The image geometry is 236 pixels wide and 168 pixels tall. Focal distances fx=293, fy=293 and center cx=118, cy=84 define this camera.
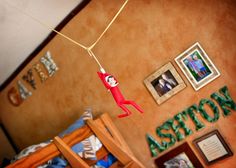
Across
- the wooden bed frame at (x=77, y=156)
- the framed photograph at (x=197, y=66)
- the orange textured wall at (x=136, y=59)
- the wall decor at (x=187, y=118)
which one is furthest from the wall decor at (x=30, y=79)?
the framed photograph at (x=197, y=66)

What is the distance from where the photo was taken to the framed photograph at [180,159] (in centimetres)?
223

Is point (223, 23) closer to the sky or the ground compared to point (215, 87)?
closer to the sky

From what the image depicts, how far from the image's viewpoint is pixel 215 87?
83.9 inches

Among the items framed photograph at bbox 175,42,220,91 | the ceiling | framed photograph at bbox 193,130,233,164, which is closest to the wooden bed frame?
framed photograph at bbox 193,130,233,164

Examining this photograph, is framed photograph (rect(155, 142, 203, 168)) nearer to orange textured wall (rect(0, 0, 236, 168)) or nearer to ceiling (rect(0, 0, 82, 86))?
orange textured wall (rect(0, 0, 236, 168))

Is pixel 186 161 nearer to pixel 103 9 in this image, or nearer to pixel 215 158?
pixel 215 158

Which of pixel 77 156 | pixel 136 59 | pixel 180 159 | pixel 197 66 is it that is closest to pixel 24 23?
pixel 136 59

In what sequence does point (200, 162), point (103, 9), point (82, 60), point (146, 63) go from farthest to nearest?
point (82, 60), point (103, 9), point (146, 63), point (200, 162)

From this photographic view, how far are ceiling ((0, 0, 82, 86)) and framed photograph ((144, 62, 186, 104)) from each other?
1.07m

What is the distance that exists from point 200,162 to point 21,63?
2.32m

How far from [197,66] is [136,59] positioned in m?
0.55

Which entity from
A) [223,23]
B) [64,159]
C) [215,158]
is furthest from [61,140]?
[223,23]

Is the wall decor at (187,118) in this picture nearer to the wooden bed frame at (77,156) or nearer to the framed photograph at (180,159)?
the framed photograph at (180,159)

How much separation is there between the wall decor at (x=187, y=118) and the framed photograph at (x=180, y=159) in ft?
0.19
